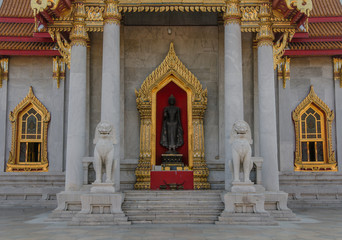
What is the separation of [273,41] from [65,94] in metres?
9.23

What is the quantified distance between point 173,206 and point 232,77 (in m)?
4.67

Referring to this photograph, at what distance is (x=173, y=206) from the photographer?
45.6 ft

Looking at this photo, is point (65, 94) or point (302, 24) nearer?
point (302, 24)

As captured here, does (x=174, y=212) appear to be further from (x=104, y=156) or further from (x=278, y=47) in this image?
(x=278, y=47)

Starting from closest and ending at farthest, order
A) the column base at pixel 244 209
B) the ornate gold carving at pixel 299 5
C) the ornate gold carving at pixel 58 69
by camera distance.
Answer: the column base at pixel 244 209, the ornate gold carving at pixel 299 5, the ornate gold carving at pixel 58 69

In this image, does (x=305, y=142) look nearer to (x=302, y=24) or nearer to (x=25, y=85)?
(x=302, y=24)

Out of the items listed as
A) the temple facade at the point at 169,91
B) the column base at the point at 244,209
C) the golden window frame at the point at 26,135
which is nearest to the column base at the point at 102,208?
the temple facade at the point at 169,91

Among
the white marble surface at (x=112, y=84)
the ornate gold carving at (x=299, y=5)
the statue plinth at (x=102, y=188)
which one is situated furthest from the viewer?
the ornate gold carving at (x=299, y=5)

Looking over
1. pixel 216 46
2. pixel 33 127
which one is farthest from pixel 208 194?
pixel 33 127

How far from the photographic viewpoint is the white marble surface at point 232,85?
47.6 feet

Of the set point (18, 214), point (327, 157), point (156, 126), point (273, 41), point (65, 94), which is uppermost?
point (273, 41)

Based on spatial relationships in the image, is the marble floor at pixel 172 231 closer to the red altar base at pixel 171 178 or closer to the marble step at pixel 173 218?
the marble step at pixel 173 218

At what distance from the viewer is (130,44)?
59.7 feet

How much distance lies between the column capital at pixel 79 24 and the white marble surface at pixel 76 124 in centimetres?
35
